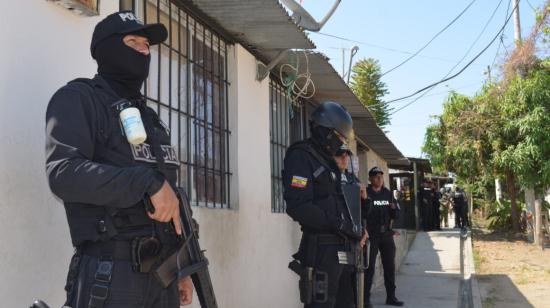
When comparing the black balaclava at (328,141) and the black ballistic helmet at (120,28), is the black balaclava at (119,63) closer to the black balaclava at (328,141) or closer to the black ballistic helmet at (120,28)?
the black ballistic helmet at (120,28)

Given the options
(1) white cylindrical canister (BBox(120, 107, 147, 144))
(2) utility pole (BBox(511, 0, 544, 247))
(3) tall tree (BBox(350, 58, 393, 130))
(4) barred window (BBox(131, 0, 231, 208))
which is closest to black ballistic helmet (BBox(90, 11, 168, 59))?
(1) white cylindrical canister (BBox(120, 107, 147, 144))

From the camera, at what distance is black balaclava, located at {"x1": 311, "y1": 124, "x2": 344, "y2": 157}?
13.0ft

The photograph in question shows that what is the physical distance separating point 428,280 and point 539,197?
7.32m

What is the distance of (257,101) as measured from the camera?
512 cm

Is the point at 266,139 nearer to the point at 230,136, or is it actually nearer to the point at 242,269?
the point at 230,136

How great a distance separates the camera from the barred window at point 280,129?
230 inches

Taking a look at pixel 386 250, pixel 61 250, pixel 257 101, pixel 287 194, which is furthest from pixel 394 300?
pixel 61 250

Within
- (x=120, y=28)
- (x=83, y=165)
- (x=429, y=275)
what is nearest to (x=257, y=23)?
(x=120, y=28)

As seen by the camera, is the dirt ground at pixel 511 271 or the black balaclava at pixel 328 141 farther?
the dirt ground at pixel 511 271

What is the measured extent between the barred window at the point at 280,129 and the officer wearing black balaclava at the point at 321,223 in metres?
1.87

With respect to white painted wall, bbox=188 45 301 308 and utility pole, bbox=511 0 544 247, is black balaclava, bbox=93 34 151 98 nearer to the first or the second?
white painted wall, bbox=188 45 301 308

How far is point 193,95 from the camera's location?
4.14 m

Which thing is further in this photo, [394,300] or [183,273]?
[394,300]

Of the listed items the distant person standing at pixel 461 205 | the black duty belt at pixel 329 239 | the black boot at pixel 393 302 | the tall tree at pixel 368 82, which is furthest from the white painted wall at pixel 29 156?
the tall tree at pixel 368 82
